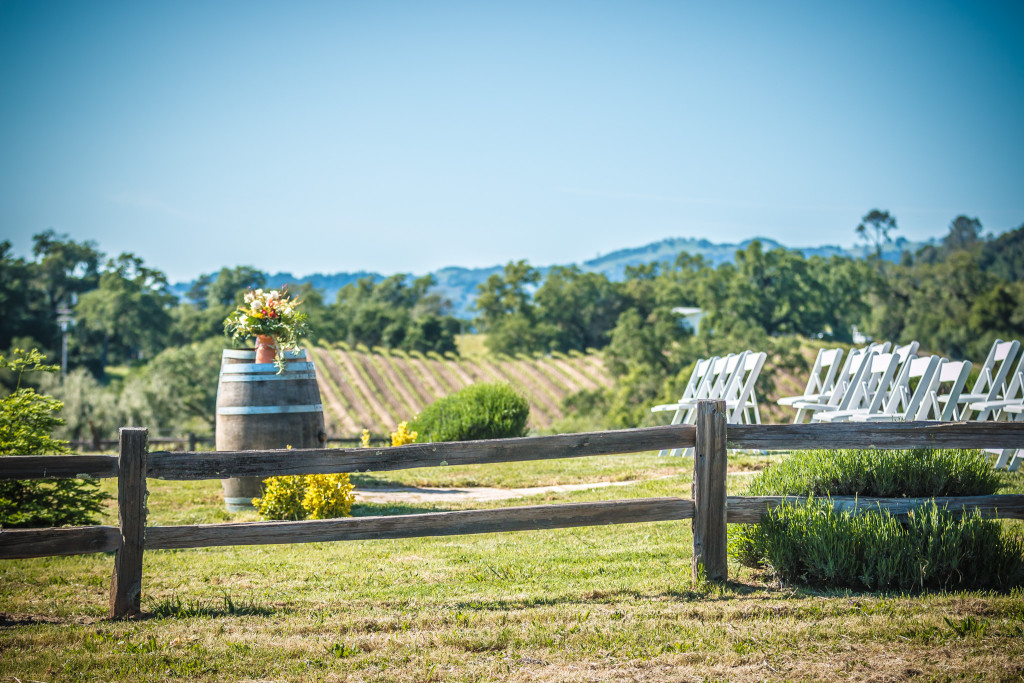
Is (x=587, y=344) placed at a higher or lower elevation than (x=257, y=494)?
higher

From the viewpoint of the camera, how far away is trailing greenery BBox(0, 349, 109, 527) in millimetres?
5547

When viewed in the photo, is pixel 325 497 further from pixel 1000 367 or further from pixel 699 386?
pixel 1000 367

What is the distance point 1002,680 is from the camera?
10.8ft

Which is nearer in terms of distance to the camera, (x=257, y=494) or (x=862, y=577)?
(x=862, y=577)

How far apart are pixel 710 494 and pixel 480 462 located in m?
1.34

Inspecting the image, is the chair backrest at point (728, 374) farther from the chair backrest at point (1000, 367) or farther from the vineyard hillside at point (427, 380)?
the vineyard hillside at point (427, 380)

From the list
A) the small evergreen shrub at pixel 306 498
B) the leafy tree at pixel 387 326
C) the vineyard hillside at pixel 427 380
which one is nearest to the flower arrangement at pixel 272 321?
the small evergreen shrub at pixel 306 498

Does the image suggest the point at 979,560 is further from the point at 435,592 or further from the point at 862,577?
the point at 435,592

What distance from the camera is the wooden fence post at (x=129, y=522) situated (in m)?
4.26

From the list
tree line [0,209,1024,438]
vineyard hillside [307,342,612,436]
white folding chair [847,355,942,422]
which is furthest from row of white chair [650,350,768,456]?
vineyard hillside [307,342,612,436]

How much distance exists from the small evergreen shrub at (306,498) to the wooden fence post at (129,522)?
8.57ft

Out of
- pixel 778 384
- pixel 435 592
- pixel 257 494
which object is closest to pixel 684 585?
pixel 435 592

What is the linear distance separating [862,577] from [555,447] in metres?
1.85

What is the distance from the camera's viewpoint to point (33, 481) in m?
5.89
